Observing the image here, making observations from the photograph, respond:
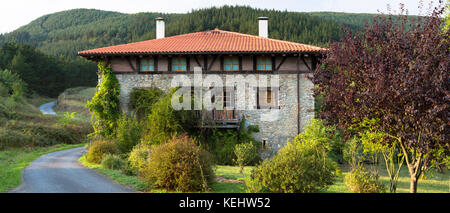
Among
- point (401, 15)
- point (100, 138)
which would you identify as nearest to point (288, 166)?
point (401, 15)

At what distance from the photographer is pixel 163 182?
33.8ft

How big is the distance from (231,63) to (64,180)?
10.4 metres

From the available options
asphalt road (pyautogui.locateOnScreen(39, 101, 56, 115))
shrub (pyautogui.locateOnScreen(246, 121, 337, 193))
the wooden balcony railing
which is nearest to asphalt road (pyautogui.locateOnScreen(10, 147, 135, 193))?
shrub (pyautogui.locateOnScreen(246, 121, 337, 193))

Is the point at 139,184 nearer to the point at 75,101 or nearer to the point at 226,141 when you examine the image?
the point at 226,141

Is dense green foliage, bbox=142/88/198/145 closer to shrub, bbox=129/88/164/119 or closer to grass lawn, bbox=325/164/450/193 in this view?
shrub, bbox=129/88/164/119

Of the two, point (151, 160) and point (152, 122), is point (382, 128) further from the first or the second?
point (152, 122)

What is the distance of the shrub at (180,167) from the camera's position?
33.1 feet

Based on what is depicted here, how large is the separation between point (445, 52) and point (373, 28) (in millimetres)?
1881

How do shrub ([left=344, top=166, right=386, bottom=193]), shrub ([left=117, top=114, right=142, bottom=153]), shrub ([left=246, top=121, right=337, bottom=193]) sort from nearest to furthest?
shrub ([left=246, top=121, right=337, bottom=193]) → shrub ([left=344, top=166, right=386, bottom=193]) → shrub ([left=117, top=114, right=142, bottom=153])

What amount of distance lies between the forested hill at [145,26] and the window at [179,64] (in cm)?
3742

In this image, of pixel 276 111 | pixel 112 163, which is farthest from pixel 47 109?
pixel 276 111

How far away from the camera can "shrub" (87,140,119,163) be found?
1653cm

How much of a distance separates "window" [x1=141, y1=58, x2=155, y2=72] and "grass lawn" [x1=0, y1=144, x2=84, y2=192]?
24.9 feet

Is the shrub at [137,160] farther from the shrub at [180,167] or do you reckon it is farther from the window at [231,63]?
the window at [231,63]
